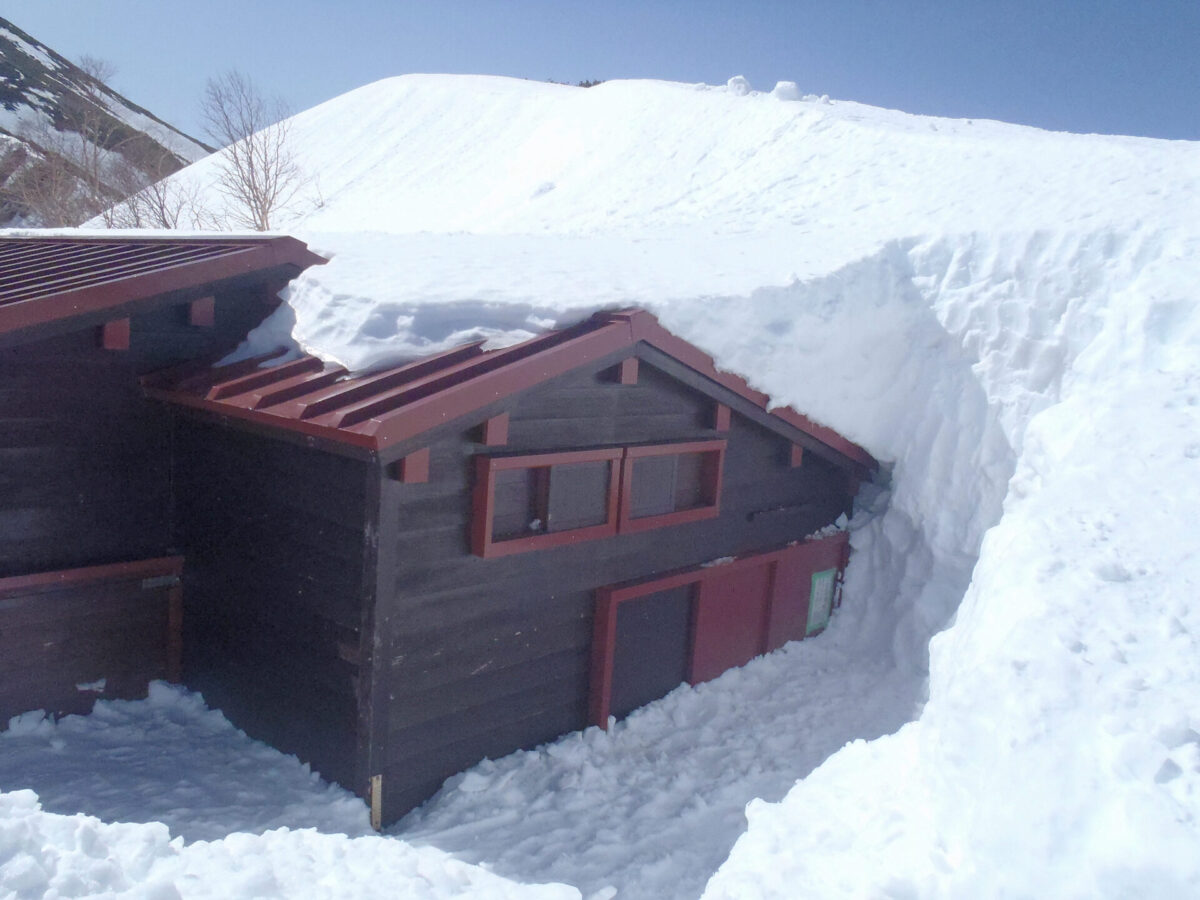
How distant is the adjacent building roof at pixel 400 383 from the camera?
5.26 meters

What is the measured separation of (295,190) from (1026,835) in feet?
113

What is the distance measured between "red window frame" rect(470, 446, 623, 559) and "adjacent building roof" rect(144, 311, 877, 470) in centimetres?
52

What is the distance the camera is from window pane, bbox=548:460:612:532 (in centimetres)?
642

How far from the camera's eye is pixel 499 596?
6246 mm

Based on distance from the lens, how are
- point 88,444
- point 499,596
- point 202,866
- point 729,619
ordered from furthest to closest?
point 729,619, point 88,444, point 499,596, point 202,866

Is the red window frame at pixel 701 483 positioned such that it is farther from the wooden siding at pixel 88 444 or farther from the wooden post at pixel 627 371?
the wooden siding at pixel 88 444

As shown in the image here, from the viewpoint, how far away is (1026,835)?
3029 mm

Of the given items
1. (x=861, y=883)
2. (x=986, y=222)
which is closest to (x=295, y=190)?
(x=986, y=222)

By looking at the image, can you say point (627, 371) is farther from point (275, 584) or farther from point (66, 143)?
point (66, 143)

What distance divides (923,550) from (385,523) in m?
5.68

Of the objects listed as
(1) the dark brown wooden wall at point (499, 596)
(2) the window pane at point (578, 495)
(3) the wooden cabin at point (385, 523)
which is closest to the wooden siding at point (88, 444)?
(3) the wooden cabin at point (385, 523)

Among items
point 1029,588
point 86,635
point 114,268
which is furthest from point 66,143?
point 1029,588

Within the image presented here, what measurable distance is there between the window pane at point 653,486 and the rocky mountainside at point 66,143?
1058 inches

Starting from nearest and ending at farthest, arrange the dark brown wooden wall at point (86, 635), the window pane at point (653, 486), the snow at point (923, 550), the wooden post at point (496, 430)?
the snow at point (923, 550)
the wooden post at point (496, 430)
the dark brown wooden wall at point (86, 635)
the window pane at point (653, 486)
